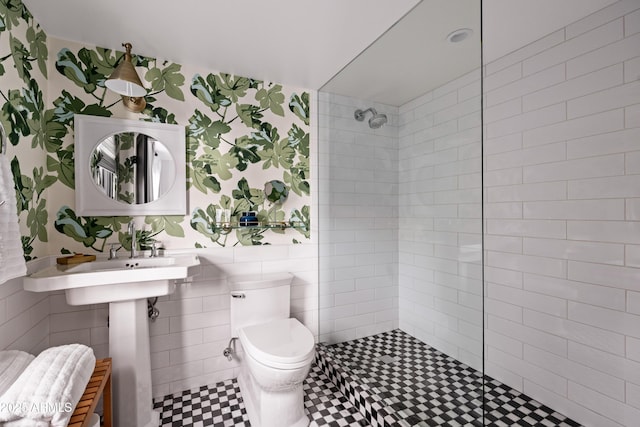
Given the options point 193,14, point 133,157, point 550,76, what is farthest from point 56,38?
point 550,76

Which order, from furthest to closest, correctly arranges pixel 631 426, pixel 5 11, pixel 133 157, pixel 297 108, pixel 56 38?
1. pixel 297 108
2. pixel 133 157
3. pixel 56 38
4. pixel 631 426
5. pixel 5 11

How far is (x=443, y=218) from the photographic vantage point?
1425mm

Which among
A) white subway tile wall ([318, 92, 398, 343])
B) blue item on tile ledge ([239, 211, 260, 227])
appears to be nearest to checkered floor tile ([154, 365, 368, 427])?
white subway tile wall ([318, 92, 398, 343])

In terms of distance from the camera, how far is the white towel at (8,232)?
1.04 meters

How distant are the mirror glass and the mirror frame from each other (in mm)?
25

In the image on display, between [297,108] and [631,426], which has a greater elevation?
[297,108]

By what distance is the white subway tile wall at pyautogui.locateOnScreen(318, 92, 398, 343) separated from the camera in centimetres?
192

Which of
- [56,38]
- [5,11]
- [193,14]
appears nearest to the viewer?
[5,11]

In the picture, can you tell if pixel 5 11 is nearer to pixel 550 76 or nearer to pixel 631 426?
pixel 550 76

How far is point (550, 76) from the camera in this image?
1788 mm

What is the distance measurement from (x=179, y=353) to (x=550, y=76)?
2983 millimetres

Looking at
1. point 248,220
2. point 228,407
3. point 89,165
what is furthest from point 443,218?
point 89,165

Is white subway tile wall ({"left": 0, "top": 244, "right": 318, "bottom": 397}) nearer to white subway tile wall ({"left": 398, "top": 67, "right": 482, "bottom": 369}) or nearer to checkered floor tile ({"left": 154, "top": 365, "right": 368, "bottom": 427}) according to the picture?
checkered floor tile ({"left": 154, "top": 365, "right": 368, "bottom": 427})

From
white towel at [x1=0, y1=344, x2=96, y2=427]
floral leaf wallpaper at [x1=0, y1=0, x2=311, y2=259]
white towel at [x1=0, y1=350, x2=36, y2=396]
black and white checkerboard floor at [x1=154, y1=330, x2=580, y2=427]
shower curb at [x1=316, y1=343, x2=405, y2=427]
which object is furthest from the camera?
shower curb at [x1=316, y1=343, x2=405, y2=427]
